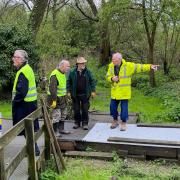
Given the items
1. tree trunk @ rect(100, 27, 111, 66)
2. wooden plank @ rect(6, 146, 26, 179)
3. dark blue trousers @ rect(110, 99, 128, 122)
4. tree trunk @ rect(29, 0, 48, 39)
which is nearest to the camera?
wooden plank @ rect(6, 146, 26, 179)

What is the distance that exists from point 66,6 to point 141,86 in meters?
10.2

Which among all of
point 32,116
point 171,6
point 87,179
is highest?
point 171,6

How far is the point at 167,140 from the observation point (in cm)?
844

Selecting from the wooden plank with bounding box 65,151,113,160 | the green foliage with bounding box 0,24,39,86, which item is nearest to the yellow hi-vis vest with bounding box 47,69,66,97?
the wooden plank with bounding box 65,151,113,160

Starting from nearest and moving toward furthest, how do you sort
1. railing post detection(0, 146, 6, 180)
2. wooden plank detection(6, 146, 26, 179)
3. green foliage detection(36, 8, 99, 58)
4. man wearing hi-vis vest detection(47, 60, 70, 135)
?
railing post detection(0, 146, 6, 180)
wooden plank detection(6, 146, 26, 179)
man wearing hi-vis vest detection(47, 60, 70, 135)
green foliage detection(36, 8, 99, 58)

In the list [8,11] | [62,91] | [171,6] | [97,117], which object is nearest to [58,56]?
[171,6]

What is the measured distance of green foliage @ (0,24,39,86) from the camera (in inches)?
585

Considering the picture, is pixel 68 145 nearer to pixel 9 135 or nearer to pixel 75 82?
pixel 75 82

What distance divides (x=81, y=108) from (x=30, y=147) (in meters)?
3.67

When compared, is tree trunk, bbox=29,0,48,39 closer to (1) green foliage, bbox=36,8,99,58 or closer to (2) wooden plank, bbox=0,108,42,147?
(1) green foliage, bbox=36,8,99,58

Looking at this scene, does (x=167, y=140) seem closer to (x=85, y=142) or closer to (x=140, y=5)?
(x=85, y=142)

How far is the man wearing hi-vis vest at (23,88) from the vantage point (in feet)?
22.0

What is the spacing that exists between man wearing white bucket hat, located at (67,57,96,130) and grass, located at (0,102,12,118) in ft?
12.7

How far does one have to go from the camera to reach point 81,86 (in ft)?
30.5
